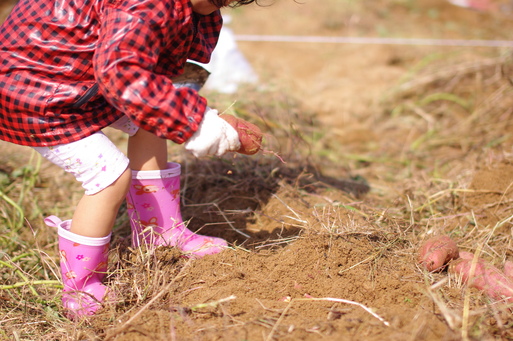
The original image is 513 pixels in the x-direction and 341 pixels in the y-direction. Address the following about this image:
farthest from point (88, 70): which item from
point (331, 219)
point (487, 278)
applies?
point (487, 278)

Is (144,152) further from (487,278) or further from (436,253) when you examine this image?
(487,278)

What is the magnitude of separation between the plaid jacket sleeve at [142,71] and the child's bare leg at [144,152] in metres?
0.39

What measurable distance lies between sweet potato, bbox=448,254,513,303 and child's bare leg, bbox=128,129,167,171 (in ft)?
3.83

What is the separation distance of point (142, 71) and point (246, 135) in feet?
1.29

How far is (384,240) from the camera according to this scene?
179cm

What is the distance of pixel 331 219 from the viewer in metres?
1.84

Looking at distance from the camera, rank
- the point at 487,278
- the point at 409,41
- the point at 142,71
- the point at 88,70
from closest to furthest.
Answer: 1. the point at 142,71
2. the point at 88,70
3. the point at 487,278
4. the point at 409,41

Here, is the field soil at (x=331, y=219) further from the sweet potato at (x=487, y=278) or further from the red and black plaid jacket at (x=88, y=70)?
the red and black plaid jacket at (x=88, y=70)

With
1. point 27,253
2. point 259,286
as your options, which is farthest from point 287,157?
point 27,253

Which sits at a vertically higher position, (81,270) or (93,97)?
(93,97)

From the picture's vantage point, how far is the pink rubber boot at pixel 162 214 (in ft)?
5.79

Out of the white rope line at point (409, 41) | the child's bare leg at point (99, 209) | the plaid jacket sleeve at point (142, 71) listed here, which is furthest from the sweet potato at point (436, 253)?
the white rope line at point (409, 41)

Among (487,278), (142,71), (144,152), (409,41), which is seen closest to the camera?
(142,71)

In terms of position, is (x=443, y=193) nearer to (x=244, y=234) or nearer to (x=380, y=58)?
(x=244, y=234)
